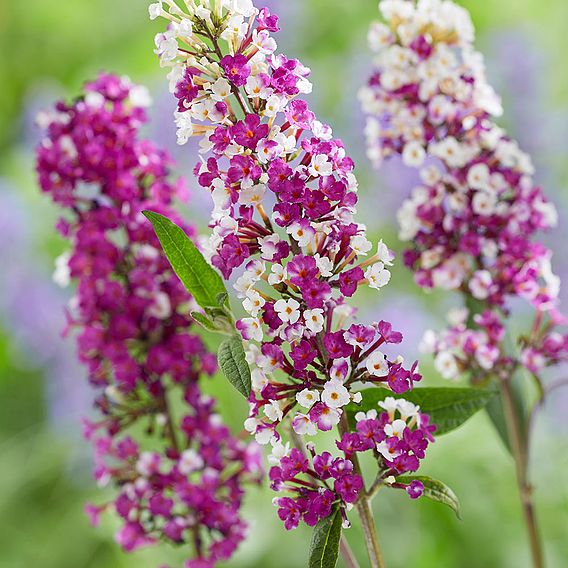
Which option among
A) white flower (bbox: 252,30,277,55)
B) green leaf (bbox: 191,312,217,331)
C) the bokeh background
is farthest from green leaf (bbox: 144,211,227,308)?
the bokeh background

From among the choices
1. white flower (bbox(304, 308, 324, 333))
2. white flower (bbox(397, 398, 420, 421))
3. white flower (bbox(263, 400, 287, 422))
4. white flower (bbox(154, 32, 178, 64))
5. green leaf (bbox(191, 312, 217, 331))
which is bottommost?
white flower (bbox(263, 400, 287, 422))

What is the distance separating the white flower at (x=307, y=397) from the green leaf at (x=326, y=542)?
0.07 m

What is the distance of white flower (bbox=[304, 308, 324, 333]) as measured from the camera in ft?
1.57

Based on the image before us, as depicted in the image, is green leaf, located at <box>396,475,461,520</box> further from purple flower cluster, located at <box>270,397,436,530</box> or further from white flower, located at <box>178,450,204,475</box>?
white flower, located at <box>178,450,204,475</box>

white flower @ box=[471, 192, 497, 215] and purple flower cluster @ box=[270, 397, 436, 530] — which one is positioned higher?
white flower @ box=[471, 192, 497, 215]

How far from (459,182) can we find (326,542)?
316mm

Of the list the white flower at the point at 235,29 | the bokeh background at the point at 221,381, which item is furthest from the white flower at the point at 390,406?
the bokeh background at the point at 221,381

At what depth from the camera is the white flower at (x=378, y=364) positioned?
1.64 ft

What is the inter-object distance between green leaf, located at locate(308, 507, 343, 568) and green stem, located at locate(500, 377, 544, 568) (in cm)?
26

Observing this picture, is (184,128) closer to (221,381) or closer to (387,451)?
(387,451)

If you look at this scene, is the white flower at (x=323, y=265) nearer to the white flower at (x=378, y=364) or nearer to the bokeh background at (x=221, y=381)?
the white flower at (x=378, y=364)

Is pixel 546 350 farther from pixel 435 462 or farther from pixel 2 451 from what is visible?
pixel 2 451

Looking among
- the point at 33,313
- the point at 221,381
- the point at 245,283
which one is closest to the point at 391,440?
the point at 245,283

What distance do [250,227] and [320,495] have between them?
15cm
